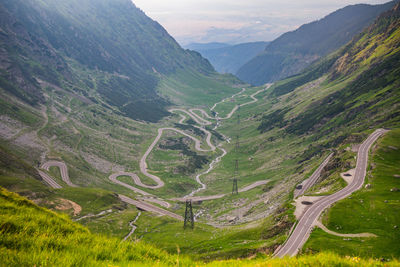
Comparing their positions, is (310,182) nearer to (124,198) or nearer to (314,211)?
(314,211)

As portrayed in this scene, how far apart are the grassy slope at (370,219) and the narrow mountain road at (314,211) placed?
214 cm

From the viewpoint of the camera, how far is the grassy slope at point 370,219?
50.9 meters

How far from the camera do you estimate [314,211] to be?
7038 centimetres

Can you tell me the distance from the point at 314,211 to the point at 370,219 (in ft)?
41.2

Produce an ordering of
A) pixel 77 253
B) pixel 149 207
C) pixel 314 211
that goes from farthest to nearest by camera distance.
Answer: pixel 149 207 → pixel 314 211 → pixel 77 253

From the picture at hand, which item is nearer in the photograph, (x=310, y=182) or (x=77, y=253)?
(x=77, y=253)

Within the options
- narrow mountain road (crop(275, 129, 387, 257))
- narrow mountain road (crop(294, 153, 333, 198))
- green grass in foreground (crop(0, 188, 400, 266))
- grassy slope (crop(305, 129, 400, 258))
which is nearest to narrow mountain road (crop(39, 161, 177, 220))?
narrow mountain road (crop(294, 153, 333, 198))

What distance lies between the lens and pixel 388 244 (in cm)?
5109

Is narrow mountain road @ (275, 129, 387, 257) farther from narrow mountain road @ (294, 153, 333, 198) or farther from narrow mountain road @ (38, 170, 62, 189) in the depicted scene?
narrow mountain road @ (38, 170, 62, 189)

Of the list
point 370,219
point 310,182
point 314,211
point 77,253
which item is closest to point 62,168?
point 310,182

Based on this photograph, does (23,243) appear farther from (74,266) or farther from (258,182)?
(258,182)

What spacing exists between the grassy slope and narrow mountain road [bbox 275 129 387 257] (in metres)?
2.14

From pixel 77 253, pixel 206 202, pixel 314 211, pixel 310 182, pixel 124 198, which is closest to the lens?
pixel 77 253

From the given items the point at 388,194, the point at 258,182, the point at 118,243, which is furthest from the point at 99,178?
the point at 118,243
